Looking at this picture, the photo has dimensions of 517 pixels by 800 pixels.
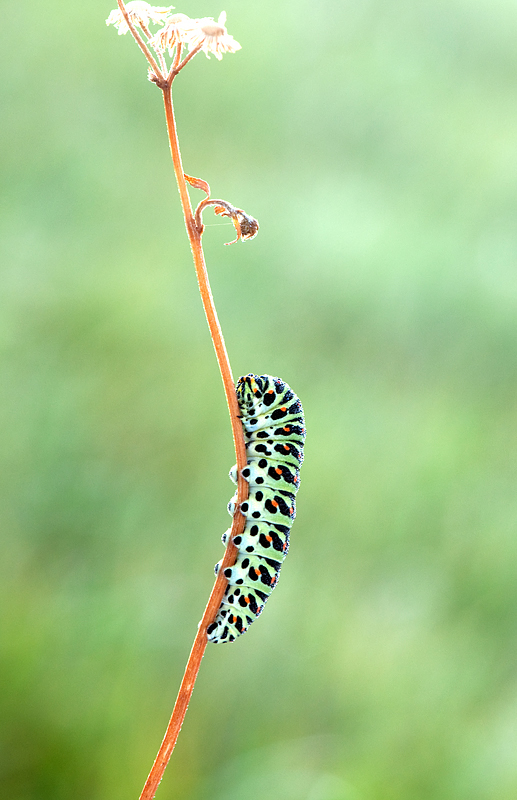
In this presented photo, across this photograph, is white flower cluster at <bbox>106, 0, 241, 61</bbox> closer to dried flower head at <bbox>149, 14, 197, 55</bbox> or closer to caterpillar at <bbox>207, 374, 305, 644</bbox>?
dried flower head at <bbox>149, 14, 197, 55</bbox>

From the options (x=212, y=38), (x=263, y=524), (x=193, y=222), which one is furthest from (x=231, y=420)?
(x=263, y=524)

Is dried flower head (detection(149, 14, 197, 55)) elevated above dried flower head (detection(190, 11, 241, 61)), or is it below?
above

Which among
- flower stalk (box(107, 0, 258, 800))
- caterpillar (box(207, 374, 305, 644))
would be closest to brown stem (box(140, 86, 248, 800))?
flower stalk (box(107, 0, 258, 800))

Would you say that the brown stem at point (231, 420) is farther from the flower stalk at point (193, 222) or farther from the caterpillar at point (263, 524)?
the caterpillar at point (263, 524)

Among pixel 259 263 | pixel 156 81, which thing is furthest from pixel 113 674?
pixel 259 263

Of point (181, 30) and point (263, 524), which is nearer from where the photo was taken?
point (181, 30)

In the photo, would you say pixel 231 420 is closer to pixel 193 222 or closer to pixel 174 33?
pixel 193 222

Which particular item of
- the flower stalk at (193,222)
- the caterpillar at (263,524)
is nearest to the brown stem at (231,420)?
the flower stalk at (193,222)
